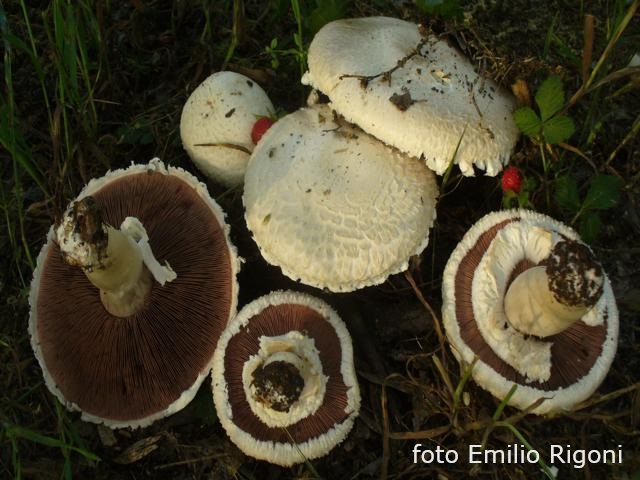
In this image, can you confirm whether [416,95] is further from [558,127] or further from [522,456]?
[522,456]

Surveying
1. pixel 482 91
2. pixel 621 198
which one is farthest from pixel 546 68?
pixel 621 198

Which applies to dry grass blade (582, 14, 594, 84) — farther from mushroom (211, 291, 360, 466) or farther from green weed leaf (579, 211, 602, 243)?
mushroom (211, 291, 360, 466)

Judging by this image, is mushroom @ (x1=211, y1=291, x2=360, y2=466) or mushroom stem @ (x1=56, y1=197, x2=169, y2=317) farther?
mushroom @ (x1=211, y1=291, x2=360, y2=466)

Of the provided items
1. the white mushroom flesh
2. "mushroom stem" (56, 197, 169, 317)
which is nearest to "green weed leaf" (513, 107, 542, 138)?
the white mushroom flesh

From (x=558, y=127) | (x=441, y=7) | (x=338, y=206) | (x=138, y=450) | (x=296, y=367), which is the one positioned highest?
(x=441, y=7)

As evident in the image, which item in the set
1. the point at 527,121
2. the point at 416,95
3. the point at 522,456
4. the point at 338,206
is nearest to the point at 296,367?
the point at 338,206

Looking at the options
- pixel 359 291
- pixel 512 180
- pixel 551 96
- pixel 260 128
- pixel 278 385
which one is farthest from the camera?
pixel 359 291

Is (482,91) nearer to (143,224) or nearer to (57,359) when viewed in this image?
(143,224)
